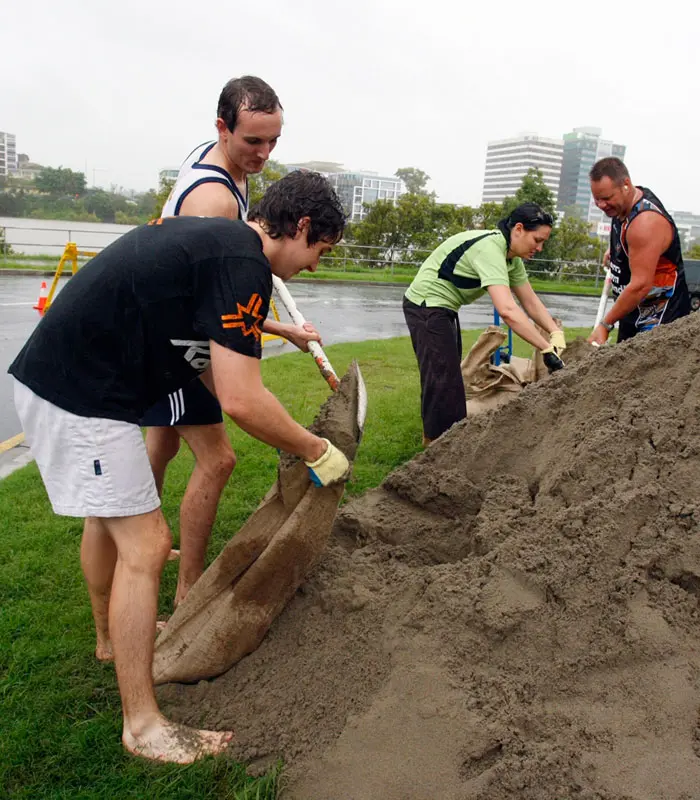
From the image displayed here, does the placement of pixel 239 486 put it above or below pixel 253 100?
below

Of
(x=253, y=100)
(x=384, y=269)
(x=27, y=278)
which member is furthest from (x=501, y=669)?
(x=384, y=269)

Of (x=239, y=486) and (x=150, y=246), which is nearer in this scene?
(x=150, y=246)

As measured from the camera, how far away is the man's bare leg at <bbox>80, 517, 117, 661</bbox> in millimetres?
2545

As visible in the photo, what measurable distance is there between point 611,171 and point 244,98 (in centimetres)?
244

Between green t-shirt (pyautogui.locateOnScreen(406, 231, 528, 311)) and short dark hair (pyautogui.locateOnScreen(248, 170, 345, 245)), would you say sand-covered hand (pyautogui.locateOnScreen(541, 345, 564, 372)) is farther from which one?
short dark hair (pyautogui.locateOnScreen(248, 170, 345, 245))

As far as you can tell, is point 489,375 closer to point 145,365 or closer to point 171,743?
point 145,365

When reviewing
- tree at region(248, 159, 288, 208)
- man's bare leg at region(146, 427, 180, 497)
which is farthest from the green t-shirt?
tree at region(248, 159, 288, 208)

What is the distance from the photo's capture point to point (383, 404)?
260 inches

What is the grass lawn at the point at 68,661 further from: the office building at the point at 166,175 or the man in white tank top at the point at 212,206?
the office building at the point at 166,175

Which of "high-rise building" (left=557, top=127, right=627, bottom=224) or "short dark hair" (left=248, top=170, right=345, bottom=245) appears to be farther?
"high-rise building" (left=557, top=127, right=627, bottom=224)

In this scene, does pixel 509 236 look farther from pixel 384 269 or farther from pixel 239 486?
pixel 384 269

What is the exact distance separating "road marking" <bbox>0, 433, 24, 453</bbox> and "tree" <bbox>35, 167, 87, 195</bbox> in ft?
102

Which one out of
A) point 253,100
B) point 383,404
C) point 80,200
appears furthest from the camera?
point 80,200

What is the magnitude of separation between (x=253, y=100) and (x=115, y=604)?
187cm
